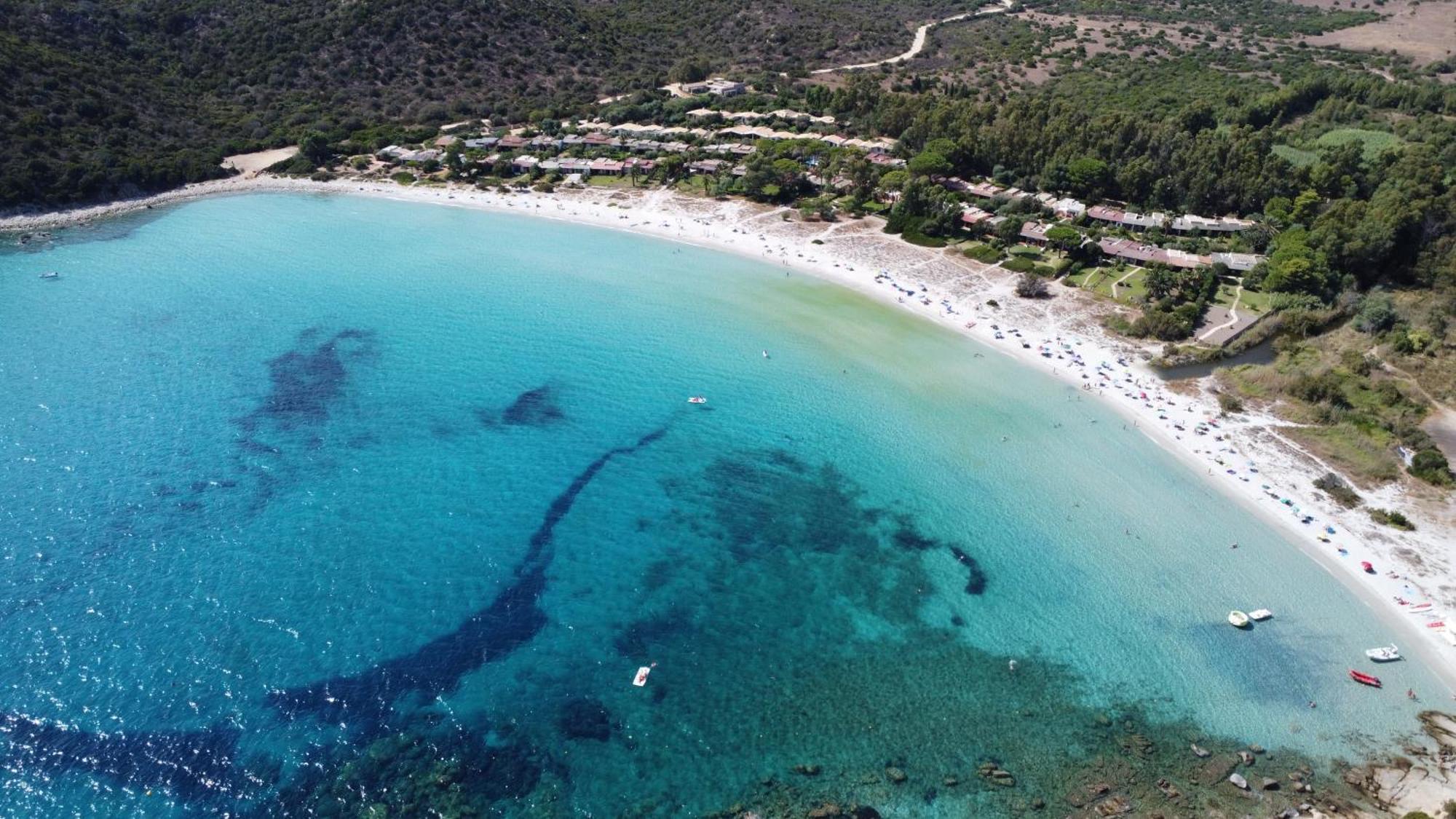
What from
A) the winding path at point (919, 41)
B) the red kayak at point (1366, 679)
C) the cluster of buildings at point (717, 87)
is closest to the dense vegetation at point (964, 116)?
the winding path at point (919, 41)

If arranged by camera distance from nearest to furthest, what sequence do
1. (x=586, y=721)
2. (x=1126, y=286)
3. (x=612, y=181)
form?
(x=586, y=721), (x=1126, y=286), (x=612, y=181)

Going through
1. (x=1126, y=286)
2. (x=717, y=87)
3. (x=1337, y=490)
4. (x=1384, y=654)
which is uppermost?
(x=717, y=87)

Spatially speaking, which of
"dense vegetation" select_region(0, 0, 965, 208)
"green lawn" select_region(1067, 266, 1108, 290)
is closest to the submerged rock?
"green lawn" select_region(1067, 266, 1108, 290)

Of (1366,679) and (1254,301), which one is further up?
(1254,301)

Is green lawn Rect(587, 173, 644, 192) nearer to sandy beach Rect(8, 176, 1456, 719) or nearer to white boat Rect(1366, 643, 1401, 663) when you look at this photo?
sandy beach Rect(8, 176, 1456, 719)

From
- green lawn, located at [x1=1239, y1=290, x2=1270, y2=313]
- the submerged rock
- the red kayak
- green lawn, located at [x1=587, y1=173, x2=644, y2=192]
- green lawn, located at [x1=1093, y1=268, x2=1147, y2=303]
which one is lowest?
the red kayak

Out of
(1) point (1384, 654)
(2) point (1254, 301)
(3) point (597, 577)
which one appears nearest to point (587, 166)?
(3) point (597, 577)

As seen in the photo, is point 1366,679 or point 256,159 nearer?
point 1366,679

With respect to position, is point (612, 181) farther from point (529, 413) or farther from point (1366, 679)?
point (1366, 679)
